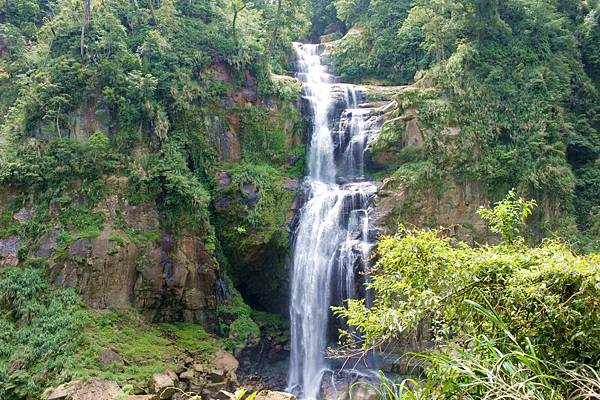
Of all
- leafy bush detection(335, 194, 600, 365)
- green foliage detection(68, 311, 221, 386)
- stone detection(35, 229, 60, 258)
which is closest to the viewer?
leafy bush detection(335, 194, 600, 365)

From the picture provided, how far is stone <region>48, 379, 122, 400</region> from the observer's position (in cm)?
971

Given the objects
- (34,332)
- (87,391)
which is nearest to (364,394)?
(87,391)

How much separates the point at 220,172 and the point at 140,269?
504 cm

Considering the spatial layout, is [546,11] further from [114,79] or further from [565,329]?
[565,329]

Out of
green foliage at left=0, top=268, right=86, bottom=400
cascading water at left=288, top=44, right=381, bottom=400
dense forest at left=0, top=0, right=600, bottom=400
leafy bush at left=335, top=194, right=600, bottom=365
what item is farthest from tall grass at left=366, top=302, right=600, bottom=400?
cascading water at left=288, top=44, right=381, bottom=400

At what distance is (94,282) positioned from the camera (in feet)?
43.0

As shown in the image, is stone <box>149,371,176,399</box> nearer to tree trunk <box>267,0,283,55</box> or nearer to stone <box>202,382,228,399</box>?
stone <box>202,382,228,399</box>

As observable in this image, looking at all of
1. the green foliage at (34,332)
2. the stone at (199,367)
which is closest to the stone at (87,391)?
the green foliage at (34,332)

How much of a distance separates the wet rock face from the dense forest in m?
0.05

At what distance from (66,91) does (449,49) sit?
52.8 feet

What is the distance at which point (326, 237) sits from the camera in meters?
15.7

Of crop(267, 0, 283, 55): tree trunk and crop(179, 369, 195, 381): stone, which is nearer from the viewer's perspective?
crop(179, 369, 195, 381): stone

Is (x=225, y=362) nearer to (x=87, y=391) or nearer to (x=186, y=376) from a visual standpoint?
(x=186, y=376)

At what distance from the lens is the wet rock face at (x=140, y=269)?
13047 millimetres
